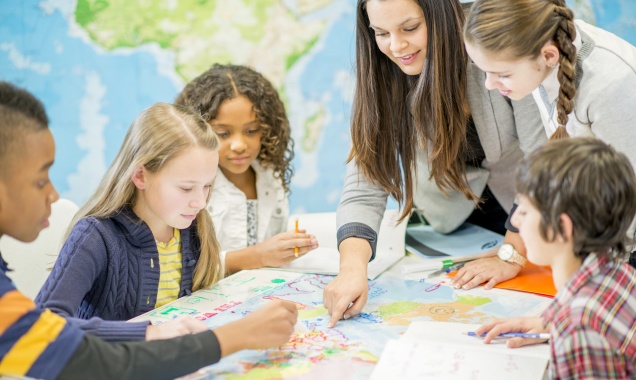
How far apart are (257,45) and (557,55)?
155 centimetres

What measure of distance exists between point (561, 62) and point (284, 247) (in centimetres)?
76

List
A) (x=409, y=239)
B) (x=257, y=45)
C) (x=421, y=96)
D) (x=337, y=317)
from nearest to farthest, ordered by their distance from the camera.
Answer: (x=337, y=317) → (x=421, y=96) → (x=409, y=239) → (x=257, y=45)

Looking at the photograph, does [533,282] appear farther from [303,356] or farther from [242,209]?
[242,209]

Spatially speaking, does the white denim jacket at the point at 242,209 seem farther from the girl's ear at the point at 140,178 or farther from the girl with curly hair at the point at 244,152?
the girl's ear at the point at 140,178

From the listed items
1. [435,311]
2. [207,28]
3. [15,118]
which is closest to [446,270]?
[435,311]

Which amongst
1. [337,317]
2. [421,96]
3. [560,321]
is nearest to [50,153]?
[337,317]

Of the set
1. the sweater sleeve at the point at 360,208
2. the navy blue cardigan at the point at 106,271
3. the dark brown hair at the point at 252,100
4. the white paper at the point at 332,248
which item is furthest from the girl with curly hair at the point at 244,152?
the navy blue cardigan at the point at 106,271

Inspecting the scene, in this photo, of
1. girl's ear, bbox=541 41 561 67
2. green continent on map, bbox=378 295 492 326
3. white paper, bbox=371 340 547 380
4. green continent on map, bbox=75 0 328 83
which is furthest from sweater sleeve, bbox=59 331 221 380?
green continent on map, bbox=75 0 328 83

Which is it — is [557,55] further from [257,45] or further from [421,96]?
[257,45]

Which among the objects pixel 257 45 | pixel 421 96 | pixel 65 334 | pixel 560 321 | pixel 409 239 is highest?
pixel 257 45

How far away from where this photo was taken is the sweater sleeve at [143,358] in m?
0.91

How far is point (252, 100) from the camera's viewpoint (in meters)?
1.96

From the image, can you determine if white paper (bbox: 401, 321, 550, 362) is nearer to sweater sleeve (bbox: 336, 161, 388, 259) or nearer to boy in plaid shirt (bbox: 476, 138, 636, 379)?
boy in plaid shirt (bbox: 476, 138, 636, 379)

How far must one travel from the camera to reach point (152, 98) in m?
2.65
